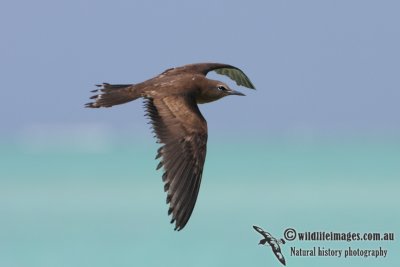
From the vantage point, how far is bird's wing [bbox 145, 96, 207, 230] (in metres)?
13.4

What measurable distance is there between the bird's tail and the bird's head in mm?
1060

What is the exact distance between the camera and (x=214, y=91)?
16.0m

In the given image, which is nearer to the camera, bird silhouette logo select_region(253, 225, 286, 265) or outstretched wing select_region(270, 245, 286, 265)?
outstretched wing select_region(270, 245, 286, 265)

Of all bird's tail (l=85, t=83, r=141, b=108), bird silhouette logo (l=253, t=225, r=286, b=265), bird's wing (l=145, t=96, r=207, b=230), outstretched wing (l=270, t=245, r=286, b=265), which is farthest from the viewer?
bird silhouette logo (l=253, t=225, r=286, b=265)

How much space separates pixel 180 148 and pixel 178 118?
602 mm

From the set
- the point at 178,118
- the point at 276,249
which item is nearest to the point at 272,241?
the point at 276,249

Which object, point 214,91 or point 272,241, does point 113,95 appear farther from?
point 272,241

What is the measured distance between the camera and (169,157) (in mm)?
13773

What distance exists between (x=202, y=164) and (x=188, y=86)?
6.68ft

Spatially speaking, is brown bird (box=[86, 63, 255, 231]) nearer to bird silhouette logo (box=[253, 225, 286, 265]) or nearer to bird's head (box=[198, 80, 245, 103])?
bird's head (box=[198, 80, 245, 103])

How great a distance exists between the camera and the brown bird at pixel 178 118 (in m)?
13.5

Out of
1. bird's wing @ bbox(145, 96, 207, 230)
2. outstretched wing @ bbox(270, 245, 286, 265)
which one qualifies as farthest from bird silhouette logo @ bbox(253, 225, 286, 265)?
bird's wing @ bbox(145, 96, 207, 230)

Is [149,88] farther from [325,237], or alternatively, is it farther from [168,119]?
[325,237]

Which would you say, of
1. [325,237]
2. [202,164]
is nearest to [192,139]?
[202,164]
